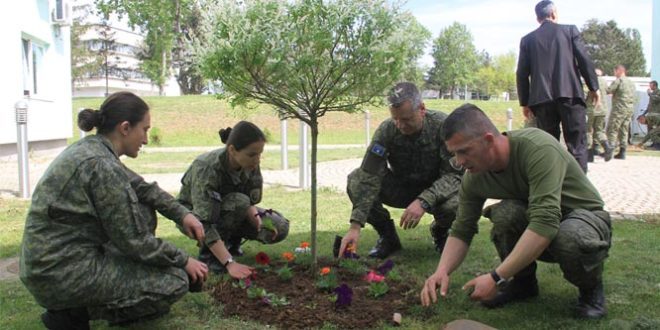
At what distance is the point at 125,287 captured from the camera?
311 cm

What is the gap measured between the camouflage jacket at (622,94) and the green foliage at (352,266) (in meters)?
13.4

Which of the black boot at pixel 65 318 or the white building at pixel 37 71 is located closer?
the black boot at pixel 65 318

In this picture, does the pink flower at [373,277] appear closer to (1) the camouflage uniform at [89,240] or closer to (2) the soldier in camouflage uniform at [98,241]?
(2) the soldier in camouflage uniform at [98,241]

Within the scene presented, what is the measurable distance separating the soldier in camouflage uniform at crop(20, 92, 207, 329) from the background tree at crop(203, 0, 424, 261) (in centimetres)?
78

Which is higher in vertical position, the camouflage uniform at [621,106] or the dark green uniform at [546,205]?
the camouflage uniform at [621,106]

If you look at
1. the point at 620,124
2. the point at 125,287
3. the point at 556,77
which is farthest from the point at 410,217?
the point at 620,124

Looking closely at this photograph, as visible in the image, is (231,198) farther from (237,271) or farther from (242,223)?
(237,271)

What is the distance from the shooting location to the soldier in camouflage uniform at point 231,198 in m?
4.30

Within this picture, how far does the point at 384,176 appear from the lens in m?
5.24

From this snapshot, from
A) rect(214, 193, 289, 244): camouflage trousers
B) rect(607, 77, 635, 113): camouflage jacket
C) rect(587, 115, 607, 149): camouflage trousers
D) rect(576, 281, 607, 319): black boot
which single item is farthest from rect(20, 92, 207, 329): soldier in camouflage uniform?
rect(607, 77, 635, 113): camouflage jacket

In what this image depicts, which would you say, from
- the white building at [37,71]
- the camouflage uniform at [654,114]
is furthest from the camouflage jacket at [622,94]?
the white building at [37,71]

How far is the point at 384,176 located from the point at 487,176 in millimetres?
1799

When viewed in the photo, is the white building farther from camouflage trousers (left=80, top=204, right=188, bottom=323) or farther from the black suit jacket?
camouflage trousers (left=80, top=204, right=188, bottom=323)

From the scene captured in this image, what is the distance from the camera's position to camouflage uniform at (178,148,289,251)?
443 centimetres
